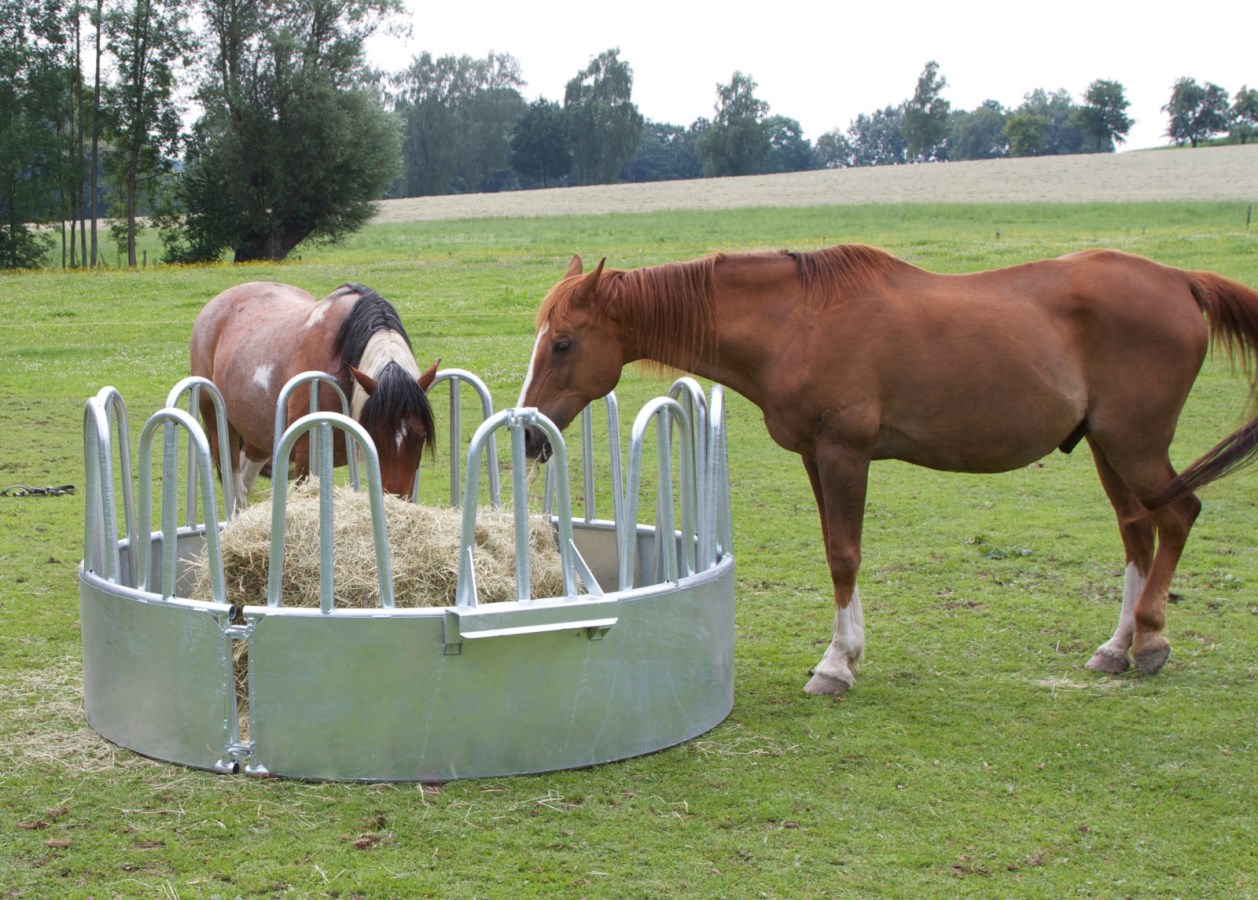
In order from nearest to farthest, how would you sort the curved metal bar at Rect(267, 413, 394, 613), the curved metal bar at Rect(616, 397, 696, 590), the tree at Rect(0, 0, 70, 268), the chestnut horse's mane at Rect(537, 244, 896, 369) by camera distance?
the curved metal bar at Rect(267, 413, 394, 613) < the curved metal bar at Rect(616, 397, 696, 590) < the chestnut horse's mane at Rect(537, 244, 896, 369) < the tree at Rect(0, 0, 70, 268)

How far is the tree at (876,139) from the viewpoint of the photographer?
383ft

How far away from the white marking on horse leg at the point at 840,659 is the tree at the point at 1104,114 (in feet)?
318

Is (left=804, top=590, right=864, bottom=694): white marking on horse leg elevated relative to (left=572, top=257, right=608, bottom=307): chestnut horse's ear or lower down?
lower down

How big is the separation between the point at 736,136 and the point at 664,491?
284 ft

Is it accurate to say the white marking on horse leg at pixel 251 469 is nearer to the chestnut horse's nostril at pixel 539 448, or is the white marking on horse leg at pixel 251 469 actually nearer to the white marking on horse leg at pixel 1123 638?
the chestnut horse's nostril at pixel 539 448

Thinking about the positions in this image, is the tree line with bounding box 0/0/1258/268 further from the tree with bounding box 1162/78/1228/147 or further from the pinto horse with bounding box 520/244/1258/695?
the tree with bounding box 1162/78/1228/147

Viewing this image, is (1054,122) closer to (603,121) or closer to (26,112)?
(603,121)

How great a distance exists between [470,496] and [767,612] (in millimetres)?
2704

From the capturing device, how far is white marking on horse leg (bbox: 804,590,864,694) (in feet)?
16.0

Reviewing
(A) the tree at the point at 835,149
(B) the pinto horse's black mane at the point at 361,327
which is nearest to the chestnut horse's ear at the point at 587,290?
(B) the pinto horse's black mane at the point at 361,327

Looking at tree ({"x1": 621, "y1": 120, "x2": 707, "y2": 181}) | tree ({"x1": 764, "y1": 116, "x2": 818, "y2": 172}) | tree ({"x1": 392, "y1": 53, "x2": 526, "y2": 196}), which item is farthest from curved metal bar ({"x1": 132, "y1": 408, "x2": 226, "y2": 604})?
tree ({"x1": 764, "y1": 116, "x2": 818, "y2": 172})

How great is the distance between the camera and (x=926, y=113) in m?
94.5

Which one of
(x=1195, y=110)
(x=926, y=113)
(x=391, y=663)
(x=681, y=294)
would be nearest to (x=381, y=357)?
(x=681, y=294)

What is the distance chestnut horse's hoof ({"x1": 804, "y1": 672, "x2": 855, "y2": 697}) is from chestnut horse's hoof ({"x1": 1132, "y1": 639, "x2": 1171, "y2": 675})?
135 cm
